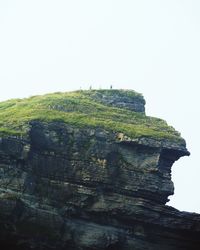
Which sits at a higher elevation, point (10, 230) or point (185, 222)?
point (185, 222)

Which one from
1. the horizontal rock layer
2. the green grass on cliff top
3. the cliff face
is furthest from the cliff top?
the horizontal rock layer

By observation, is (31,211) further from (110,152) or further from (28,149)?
(110,152)

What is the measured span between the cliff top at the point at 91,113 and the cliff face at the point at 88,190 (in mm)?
707

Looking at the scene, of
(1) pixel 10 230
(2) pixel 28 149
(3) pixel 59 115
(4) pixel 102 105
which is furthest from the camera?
(4) pixel 102 105

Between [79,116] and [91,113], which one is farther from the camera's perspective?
[91,113]

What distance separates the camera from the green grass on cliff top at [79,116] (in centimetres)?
5138

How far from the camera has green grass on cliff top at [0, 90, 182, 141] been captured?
169 ft

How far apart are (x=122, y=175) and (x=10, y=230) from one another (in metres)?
12.5

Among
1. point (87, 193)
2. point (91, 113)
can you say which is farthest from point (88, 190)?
point (91, 113)

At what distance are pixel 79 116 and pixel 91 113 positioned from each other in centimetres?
265

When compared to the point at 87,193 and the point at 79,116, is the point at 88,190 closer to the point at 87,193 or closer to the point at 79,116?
the point at 87,193

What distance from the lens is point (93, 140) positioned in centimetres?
5056

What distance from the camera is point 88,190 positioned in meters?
48.2

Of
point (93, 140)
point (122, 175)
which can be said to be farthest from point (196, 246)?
point (93, 140)
